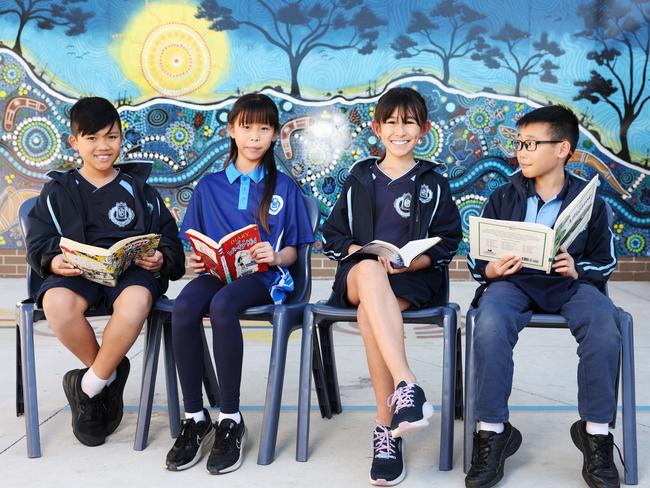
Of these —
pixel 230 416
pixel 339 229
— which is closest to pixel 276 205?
pixel 339 229

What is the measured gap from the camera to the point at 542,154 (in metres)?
2.79

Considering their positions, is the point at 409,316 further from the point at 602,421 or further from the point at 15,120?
the point at 15,120

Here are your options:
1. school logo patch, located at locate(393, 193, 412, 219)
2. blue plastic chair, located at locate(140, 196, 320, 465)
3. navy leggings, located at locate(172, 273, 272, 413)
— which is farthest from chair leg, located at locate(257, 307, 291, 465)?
school logo patch, located at locate(393, 193, 412, 219)

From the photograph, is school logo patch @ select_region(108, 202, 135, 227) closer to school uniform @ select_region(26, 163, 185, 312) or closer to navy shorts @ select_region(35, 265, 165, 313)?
school uniform @ select_region(26, 163, 185, 312)

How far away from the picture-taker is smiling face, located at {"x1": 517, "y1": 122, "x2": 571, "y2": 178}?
2.80 m

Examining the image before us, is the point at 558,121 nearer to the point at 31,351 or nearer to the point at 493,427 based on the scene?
the point at 493,427

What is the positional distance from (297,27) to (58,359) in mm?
3563

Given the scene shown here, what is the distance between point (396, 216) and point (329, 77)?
3.85m

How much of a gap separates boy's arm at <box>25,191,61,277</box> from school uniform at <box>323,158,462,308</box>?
94cm

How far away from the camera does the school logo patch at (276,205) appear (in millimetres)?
2994

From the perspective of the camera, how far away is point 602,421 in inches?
94.7

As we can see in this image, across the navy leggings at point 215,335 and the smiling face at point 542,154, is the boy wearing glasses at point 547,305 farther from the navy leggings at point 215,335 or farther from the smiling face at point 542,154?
the navy leggings at point 215,335

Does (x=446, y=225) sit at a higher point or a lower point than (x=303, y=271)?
higher

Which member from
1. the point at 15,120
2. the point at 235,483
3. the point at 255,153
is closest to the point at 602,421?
the point at 235,483
